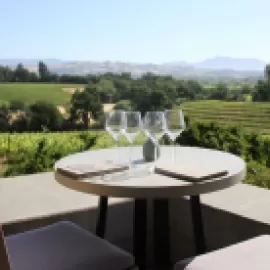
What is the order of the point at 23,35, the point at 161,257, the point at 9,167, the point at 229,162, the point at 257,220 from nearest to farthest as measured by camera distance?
the point at 229,162 < the point at 161,257 < the point at 257,220 < the point at 9,167 < the point at 23,35

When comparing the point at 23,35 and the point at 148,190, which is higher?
the point at 23,35

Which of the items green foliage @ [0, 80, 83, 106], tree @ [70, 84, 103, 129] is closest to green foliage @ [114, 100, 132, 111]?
tree @ [70, 84, 103, 129]

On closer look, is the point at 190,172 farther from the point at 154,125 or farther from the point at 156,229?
the point at 156,229

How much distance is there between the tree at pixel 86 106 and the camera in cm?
429

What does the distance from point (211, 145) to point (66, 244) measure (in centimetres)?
255

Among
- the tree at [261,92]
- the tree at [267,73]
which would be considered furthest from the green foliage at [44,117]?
the tree at [267,73]

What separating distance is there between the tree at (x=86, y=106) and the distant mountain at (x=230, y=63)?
46.2 inches

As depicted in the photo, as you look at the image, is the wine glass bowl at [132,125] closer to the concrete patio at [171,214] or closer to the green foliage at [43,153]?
the concrete patio at [171,214]

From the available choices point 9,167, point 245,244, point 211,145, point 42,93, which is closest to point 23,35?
point 42,93

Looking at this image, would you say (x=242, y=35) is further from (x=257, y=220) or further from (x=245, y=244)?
(x=245, y=244)

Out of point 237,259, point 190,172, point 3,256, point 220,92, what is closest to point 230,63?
point 220,92

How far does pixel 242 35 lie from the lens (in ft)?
14.3

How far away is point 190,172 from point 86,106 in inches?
106

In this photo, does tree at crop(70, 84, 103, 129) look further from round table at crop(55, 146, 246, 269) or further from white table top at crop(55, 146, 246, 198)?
white table top at crop(55, 146, 246, 198)
